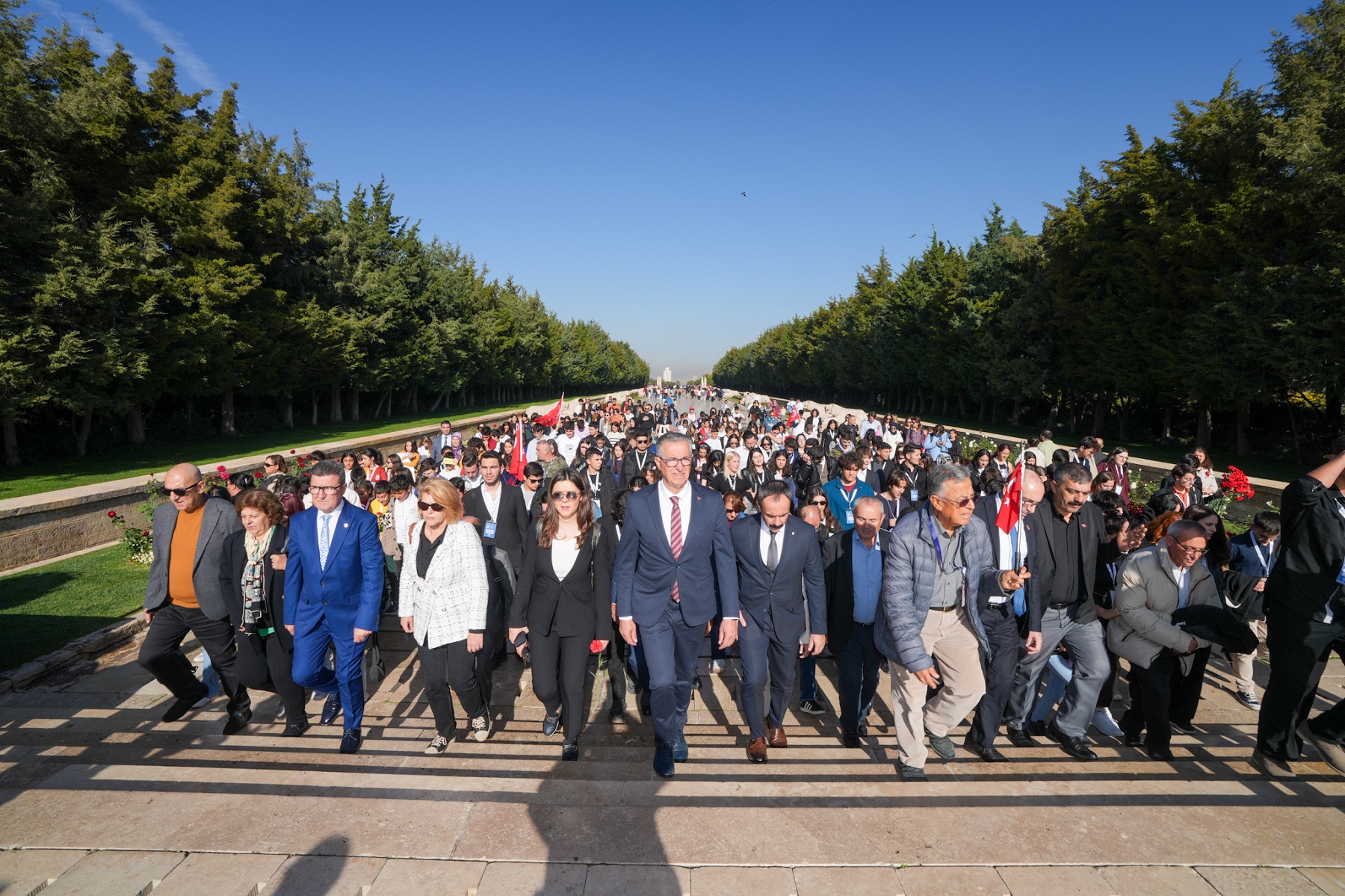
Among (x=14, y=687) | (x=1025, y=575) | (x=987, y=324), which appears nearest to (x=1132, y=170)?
(x=987, y=324)

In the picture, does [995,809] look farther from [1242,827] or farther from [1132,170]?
[1132,170]

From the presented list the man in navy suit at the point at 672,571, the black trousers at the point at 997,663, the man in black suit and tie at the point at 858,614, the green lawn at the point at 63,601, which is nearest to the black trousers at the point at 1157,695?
Answer: the black trousers at the point at 997,663

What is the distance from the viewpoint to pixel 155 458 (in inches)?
709

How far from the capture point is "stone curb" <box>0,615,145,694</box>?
5562 mm

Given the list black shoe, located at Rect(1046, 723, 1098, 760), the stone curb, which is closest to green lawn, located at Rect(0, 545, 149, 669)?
the stone curb

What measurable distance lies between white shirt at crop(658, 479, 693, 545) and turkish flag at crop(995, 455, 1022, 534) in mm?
2257

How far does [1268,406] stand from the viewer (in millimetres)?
23203

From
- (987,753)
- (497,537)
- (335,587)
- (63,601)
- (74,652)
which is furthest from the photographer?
(63,601)

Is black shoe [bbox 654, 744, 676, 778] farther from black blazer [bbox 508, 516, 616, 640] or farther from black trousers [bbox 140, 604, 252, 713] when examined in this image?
black trousers [bbox 140, 604, 252, 713]

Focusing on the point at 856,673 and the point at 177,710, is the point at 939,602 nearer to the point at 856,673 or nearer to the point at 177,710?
Result: the point at 856,673

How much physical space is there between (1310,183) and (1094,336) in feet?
36.4

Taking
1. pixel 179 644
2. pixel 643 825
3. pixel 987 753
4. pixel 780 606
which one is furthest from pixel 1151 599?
pixel 179 644

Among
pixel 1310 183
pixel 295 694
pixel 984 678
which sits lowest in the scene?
pixel 295 694

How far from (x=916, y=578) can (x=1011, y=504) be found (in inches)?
40.0
